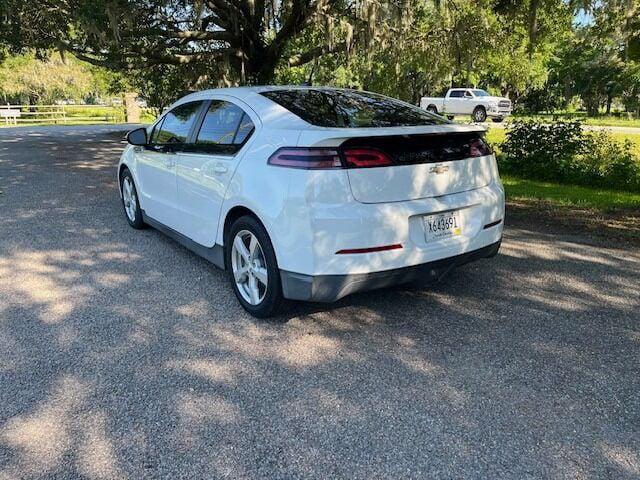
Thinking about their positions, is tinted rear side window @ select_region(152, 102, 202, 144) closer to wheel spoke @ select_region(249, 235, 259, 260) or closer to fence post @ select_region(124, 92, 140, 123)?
wheel spoke @ select_region(249, 235, 259, 260)

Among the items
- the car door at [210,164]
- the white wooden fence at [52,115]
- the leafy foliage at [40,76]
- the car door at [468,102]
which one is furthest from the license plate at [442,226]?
the leafy foliage at [40,76]

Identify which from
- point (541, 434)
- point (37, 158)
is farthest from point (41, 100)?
point (541, 434)

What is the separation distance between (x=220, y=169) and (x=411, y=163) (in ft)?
4.80

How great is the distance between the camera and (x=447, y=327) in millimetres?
3627

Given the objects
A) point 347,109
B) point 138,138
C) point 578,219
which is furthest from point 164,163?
point 578,219

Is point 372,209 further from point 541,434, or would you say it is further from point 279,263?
point 541,434

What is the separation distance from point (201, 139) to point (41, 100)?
50200mm

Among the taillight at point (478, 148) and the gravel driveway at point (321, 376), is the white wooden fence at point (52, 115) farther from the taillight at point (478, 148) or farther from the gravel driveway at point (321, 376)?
the taillight at point (478, 148)

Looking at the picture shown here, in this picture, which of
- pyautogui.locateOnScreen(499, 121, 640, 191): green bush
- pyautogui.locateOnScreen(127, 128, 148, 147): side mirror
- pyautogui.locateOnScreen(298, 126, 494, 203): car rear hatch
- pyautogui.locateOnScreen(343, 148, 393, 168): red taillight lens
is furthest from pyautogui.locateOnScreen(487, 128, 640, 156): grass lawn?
pyautogui.locateOnScreen(343, 148, 393, 168): red taillight lens

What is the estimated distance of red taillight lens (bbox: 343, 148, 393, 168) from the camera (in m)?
3.22

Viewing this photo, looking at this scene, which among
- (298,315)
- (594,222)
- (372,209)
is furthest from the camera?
(594,222)

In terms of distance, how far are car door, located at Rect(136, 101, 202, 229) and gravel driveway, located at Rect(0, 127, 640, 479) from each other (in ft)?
1.86

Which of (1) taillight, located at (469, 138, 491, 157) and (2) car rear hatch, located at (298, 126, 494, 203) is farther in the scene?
(1) taillight, located at (469, 138, 491, 157)

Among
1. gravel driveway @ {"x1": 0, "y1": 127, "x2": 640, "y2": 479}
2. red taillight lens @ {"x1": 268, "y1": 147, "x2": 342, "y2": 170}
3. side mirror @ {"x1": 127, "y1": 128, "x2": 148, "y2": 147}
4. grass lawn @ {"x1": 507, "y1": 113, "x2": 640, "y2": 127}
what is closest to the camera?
gravel driveway @ {"x1": 0, "y1": 127, "x2": 640, "y2": 479}
